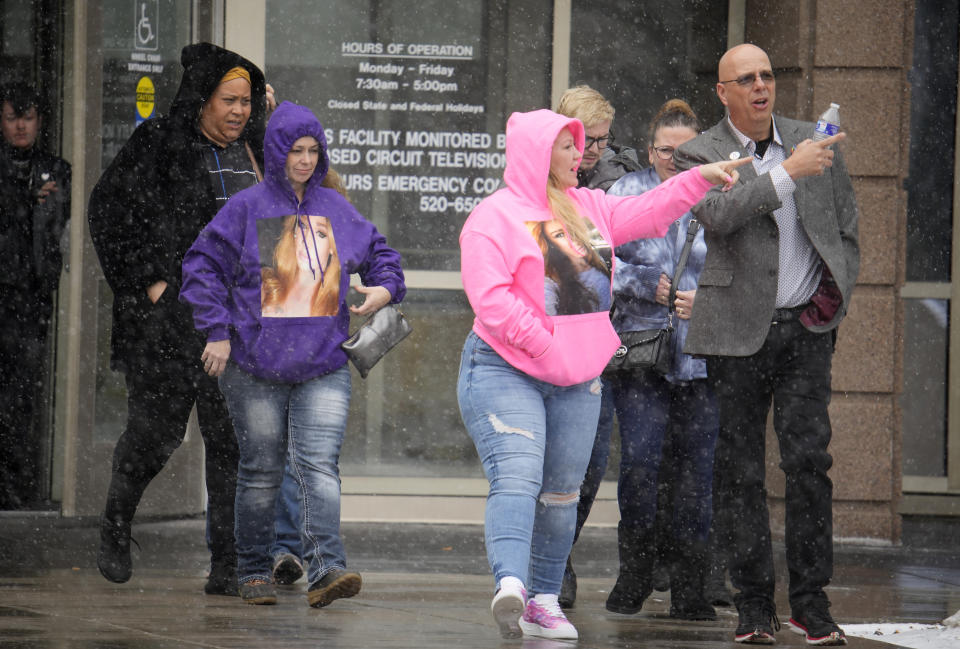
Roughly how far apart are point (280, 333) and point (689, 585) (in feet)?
6.13

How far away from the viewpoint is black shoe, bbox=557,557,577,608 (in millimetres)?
6457

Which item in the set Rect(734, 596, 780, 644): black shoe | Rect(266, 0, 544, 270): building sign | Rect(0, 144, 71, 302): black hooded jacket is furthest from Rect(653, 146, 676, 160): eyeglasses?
Rect(0, 144, 71, 302): black hooded jacket

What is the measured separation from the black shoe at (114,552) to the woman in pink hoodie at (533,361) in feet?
6.03

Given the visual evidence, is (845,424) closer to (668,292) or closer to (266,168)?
(668,292)

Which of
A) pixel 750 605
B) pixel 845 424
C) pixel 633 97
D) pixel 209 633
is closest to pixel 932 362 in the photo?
pixel 845 424

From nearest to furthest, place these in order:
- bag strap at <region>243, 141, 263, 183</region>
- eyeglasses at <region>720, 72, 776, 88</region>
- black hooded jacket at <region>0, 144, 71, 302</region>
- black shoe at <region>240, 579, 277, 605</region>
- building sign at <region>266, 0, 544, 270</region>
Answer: eyeglasses at <region>720, 72, 776, 88</region> → black shoe at <region>240, 579, 277, 605</region> → bag strap at <region>243, 141, 263, 183</region> → black hooded jacket at <region>0, 144, 71, 302</region> → building sign at <region>266, 0, 544, 270</region>

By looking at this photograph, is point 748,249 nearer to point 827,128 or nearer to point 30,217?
point 827,128

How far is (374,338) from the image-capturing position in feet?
20.2

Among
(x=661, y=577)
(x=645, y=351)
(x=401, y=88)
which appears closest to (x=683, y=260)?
(x=645, y=351)

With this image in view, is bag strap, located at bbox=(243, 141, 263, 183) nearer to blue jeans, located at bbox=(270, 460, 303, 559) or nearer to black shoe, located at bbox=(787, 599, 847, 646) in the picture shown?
blue jeans, located at bbox=(270, 460, 303, 559)

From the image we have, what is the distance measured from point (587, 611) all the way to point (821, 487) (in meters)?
1.23

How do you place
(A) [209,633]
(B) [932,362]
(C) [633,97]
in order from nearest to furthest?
(A) [209,633]
(C) [633,97]
(B) [932,362]

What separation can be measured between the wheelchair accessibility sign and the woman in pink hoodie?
393cm

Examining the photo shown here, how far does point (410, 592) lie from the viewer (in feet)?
22.1
